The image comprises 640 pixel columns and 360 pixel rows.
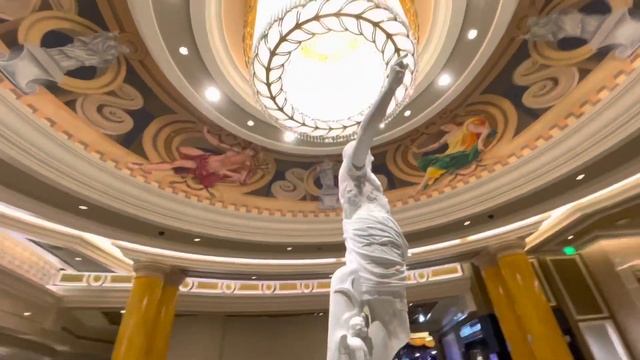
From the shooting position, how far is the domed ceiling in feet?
15.3

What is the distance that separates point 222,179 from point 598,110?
256 inches

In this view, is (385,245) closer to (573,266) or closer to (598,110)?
(598,110)

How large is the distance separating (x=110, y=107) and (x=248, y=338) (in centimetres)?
925

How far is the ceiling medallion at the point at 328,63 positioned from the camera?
3709 mm

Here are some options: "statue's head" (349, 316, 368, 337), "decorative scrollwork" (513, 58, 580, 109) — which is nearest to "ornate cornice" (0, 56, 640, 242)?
"decorative scrollwork" (513, 58, 580, 109)

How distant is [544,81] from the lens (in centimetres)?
557

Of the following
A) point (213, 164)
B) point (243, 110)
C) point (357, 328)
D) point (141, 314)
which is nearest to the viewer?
point (357, 328)

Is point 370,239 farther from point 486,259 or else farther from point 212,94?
point 486,259

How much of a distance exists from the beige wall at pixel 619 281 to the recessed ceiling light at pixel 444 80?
7.60m

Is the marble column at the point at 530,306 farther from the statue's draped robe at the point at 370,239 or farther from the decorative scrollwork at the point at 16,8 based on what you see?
the decorative scrollwork at the point at 16,8

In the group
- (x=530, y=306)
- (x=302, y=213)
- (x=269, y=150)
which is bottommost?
(x=530, y=306)

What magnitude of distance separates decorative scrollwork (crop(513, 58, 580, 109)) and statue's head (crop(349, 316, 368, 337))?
5.01m

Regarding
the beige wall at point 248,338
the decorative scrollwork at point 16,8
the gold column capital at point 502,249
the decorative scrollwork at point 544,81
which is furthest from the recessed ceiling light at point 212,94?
the beige wall at point 248,338

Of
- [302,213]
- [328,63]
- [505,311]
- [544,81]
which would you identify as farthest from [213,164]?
[505,311]
